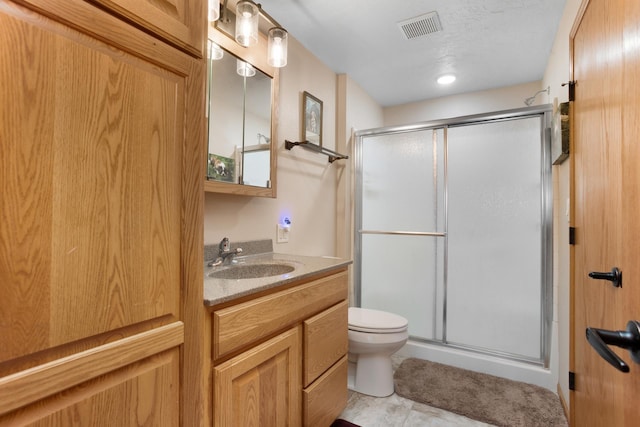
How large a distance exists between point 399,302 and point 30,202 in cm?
256

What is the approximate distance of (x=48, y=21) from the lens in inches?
22.8

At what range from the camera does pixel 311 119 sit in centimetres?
225

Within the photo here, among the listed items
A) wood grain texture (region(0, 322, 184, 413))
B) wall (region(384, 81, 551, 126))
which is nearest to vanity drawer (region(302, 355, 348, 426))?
wood grain texture (region(0, 322, 184, 413))

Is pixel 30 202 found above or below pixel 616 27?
below

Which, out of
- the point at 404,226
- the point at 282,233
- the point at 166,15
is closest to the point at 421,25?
the point at 404,226

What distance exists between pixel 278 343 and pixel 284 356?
0.08 m

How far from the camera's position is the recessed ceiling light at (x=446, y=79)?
266 cm

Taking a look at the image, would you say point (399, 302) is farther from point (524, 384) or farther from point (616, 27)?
point (616, 27)

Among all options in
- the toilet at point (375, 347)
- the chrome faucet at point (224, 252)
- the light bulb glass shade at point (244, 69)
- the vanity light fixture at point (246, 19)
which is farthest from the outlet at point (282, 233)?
the vanity light fixture at point (246, 19)

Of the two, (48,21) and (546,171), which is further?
(546,171)

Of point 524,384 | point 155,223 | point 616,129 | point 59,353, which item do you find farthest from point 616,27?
point 524,384

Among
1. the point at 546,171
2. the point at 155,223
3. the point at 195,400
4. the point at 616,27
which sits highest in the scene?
the point at 616,27

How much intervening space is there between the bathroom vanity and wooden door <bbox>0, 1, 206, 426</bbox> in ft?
0.38

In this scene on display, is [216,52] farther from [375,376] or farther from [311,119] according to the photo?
[375,376]
